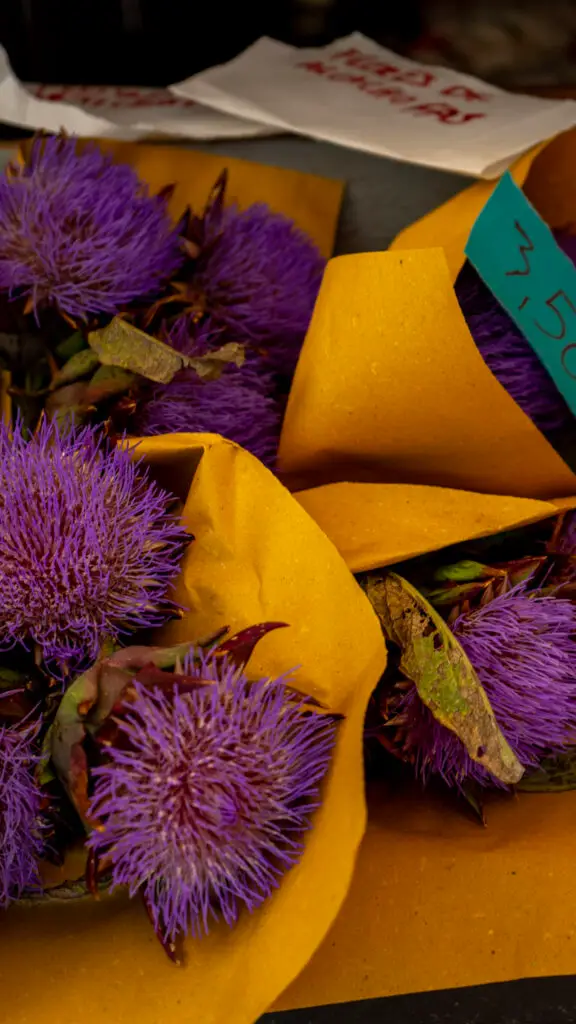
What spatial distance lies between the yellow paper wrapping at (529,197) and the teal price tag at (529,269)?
1.0 inches

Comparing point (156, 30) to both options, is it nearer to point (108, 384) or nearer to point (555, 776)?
point (108, 384)

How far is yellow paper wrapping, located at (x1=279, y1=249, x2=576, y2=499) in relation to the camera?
1.58ft

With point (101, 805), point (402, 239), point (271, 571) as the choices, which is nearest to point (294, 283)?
point (402, 239)

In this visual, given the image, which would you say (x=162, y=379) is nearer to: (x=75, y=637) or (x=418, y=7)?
(x=75, y=637)

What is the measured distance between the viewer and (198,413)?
532 millimetres

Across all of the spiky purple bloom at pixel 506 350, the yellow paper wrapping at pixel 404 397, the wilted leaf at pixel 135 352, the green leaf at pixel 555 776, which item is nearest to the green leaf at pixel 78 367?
the wilted leaf at pixel 135 352

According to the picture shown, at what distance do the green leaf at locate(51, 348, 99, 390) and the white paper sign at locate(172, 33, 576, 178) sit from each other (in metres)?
0.24

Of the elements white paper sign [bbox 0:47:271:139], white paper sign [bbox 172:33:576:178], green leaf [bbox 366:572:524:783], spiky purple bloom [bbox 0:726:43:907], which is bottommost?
spiky purple bloom [bbox 0:726:43:907]

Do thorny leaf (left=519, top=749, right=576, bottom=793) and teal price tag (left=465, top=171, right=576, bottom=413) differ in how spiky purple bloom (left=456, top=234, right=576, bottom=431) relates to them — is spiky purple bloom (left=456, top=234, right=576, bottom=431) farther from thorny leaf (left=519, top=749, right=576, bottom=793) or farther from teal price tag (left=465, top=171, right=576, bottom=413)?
thorny leaf (left=519, top=749, right=576, bottom=793)

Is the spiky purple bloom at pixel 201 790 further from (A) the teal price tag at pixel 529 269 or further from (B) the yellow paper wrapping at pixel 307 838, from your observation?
(A) the teal price tag at pixel 529 269

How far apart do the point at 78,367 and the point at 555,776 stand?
35cm

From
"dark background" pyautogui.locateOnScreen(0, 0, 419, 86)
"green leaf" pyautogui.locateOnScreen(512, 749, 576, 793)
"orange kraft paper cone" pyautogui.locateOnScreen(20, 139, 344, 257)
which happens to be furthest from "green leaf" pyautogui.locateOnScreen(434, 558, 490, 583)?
"dark background" pyautogui.locateOnScreen(0, 0, 419, 86)

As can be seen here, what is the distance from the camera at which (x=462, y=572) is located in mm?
469

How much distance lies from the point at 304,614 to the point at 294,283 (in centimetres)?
28
